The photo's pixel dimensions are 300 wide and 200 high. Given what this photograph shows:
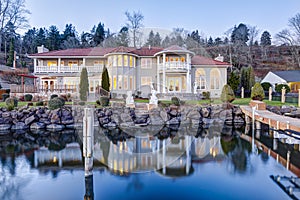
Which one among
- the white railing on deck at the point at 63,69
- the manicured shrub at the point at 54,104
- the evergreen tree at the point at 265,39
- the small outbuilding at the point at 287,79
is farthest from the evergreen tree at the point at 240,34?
the manicured shrub at the point at 54,104

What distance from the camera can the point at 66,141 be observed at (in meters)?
10.8

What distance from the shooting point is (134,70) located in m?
20.8

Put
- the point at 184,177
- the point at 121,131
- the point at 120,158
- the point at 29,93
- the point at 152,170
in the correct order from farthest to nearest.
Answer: the point at 29,93 → the point at 121,131 → the point at 120,158 → the point at 152,170 → the point at 184,177

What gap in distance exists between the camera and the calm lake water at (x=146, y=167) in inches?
224

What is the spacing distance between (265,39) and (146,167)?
46008 millimetres

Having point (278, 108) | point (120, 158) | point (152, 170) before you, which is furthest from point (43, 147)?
point (278, 108)

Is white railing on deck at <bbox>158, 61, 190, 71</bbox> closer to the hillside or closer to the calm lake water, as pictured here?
the calm lake water

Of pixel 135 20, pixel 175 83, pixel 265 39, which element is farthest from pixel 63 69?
pixel 265 39

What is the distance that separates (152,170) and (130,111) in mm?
7282

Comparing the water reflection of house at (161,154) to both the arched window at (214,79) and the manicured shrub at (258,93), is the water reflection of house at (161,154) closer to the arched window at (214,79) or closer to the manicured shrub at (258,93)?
the manicured shrub at (258,93)

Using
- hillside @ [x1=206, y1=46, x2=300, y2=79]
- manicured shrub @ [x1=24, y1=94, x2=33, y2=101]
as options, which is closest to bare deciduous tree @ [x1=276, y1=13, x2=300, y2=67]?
hillside @ [x1=206, y1=46, x2=300, y2=79]

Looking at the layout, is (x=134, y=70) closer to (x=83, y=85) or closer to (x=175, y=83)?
(x=175, y=83)

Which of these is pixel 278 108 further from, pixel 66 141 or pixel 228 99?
pixel 66 141

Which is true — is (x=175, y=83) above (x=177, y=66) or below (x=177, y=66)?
below
